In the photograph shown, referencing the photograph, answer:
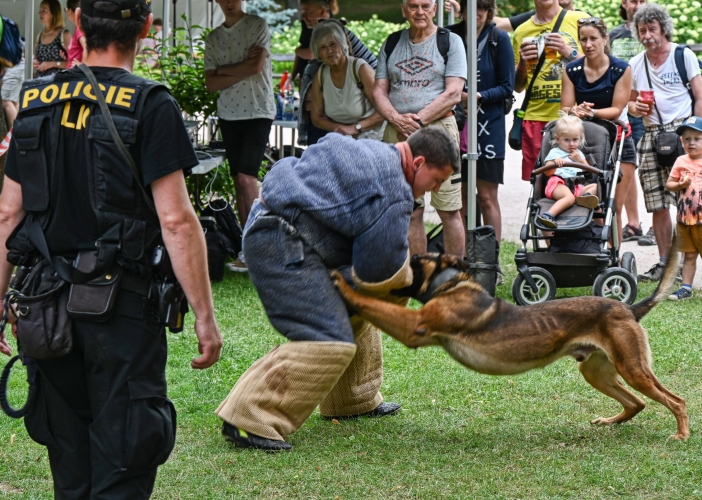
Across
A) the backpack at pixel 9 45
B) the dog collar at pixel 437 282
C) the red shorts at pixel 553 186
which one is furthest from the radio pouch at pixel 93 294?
the backpack at pixel 9 45

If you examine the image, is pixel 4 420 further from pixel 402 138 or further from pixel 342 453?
pixel 402 138

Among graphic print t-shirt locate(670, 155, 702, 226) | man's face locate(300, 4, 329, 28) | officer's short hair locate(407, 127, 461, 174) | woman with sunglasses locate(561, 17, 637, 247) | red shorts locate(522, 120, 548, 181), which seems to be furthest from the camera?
man's face locate(300, 4, 329, 28)

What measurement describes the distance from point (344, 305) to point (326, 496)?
34.1 inches

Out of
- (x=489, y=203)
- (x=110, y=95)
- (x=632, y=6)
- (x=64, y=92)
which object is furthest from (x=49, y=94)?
(x=632, y=6)

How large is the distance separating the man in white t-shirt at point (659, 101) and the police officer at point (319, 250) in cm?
443

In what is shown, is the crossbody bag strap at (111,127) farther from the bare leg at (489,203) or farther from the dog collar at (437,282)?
the bare leg at (489,203)

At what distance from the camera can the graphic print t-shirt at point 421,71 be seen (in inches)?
289

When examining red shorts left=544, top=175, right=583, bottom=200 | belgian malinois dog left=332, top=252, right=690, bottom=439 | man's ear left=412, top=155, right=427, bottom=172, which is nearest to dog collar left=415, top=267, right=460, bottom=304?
belgian malinois dog left=332, top=252, right=690, bottom=439

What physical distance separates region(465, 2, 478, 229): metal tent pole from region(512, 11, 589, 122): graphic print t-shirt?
1.13 meters

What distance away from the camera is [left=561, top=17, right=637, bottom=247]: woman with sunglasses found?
24.4ft

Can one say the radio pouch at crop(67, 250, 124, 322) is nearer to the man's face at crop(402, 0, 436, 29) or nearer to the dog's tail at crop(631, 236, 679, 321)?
the dog's tail at crop(631, 236, 679, 321)

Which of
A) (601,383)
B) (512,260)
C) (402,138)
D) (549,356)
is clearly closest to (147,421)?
(549,356)

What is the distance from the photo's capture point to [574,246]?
7223 mm

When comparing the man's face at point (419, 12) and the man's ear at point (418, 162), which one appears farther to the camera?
the man's face at point (419, 12)
